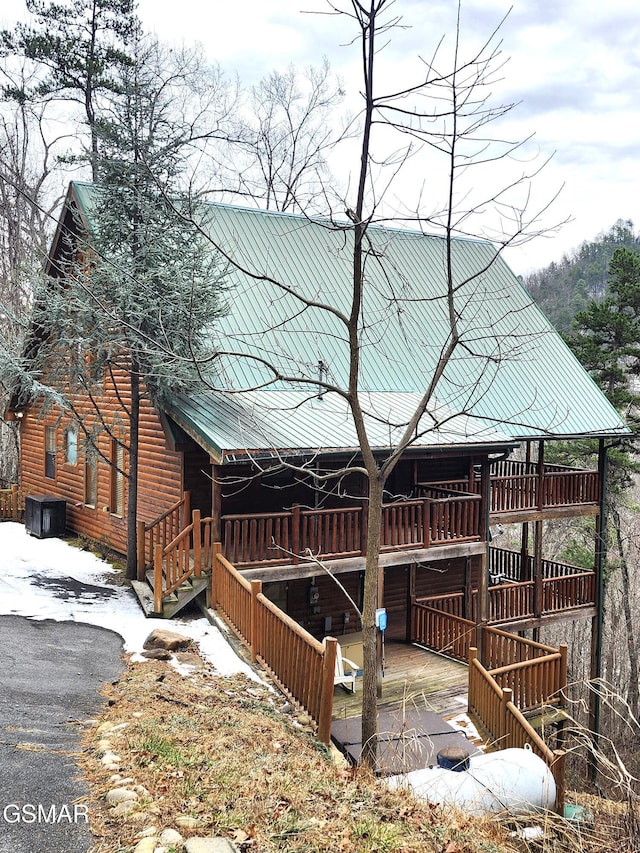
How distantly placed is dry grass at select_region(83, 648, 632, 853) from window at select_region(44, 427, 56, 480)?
12252 millimetres

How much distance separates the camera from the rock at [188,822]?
4.73 m

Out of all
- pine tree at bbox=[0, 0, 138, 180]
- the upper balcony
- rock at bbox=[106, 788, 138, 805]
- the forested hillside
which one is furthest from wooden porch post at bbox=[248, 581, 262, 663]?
the forested hillside

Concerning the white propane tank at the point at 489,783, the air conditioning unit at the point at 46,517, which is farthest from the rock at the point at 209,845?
the air conditioning unit at the point at 46,517

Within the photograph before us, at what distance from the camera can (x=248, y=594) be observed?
9.70m

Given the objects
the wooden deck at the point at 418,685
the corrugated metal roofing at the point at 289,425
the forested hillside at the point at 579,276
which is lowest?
the wooden deck at the point at 418,685

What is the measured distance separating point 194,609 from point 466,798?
234 inches

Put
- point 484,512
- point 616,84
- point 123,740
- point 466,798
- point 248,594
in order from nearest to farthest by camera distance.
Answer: point 123,740
point 466,798
point 248,594
point 484,512
point 616,84

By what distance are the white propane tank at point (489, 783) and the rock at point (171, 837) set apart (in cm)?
210

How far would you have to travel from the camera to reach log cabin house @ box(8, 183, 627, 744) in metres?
11.6

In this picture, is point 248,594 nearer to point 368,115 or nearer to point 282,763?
point 282,763

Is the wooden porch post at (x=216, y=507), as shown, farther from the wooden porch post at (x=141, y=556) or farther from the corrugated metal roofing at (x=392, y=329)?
the corrugated metal roofing at (x=392, y=329)

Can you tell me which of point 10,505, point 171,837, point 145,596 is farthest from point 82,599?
point 10,505

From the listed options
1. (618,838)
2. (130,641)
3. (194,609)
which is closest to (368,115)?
(618,838)

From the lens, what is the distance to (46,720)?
669 centimetres
